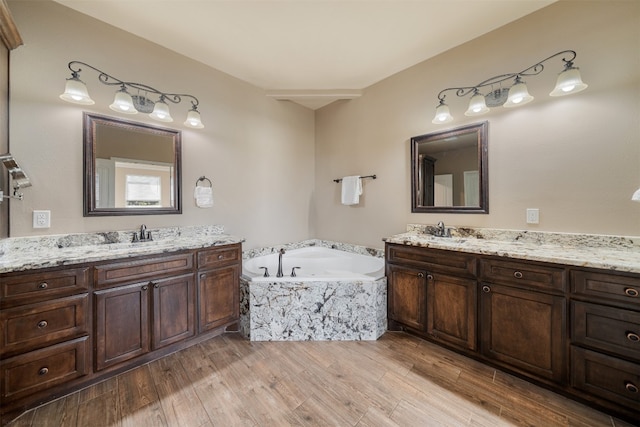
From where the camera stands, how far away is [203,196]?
2635mm

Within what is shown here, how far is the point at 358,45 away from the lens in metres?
2.40

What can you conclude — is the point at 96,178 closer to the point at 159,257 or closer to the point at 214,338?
the point at 159,257

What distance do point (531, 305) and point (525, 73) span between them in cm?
187

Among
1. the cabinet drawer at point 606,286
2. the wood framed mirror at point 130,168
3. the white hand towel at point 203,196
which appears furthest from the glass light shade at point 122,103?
the cabinet drawer at point 606,286

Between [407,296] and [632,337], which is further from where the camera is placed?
[407,296]

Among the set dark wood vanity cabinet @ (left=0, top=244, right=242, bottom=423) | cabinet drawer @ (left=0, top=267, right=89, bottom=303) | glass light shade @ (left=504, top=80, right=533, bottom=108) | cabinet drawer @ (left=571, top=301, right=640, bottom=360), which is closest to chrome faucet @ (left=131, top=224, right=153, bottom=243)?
dark wood vanity cabinet @ (left=0, top=244, right=242, bottom=423)

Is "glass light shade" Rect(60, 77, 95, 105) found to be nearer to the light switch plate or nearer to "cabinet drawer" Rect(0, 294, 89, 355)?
"cabinet drawer" Rect(0, 294, 89, 355)

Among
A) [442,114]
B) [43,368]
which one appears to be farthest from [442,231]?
[43,368]

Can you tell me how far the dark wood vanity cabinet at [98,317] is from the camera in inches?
54.6

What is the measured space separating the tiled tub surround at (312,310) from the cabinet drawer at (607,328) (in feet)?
4.34

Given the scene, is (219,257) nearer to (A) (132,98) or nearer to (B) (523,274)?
(A) (132,98)

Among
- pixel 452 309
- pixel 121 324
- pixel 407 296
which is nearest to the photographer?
pixel 121 324

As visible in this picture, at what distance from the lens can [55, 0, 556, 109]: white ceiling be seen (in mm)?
1923

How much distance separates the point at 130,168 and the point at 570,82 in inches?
140
